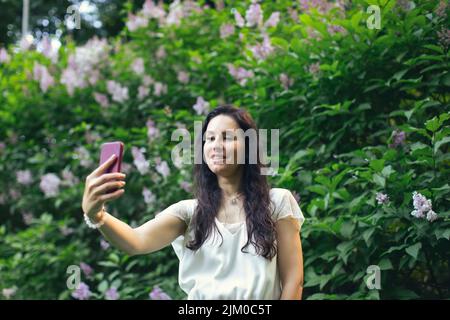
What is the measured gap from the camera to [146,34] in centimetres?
495

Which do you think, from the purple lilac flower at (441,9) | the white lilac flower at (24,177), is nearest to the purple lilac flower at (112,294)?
the white lilac flower at (24,177)

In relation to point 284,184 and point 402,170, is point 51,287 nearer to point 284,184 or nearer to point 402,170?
point 284,184

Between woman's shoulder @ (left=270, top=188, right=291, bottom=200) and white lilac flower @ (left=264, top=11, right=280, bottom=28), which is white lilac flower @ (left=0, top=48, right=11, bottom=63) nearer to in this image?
white lilac flower @ (left=264, top=11, right=280, bottom=28)

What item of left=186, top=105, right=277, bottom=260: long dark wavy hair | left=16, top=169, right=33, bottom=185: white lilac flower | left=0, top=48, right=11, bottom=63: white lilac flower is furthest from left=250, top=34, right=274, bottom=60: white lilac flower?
left=0, top=48, right=11, bottom=63: white lilac flower

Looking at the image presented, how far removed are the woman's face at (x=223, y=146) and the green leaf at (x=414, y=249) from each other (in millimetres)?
950

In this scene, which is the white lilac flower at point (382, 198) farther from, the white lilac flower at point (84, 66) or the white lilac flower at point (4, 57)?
the white lilac flower at point (4, 57)

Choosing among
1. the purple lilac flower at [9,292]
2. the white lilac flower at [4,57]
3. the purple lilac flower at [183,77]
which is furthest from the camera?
the white lilac flower at [4,57]

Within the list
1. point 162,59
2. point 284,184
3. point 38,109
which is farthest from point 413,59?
point 38,109

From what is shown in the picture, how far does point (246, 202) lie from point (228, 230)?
0.12 meters

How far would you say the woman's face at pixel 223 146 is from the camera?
2.04 m

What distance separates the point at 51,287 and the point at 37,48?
2615mm
